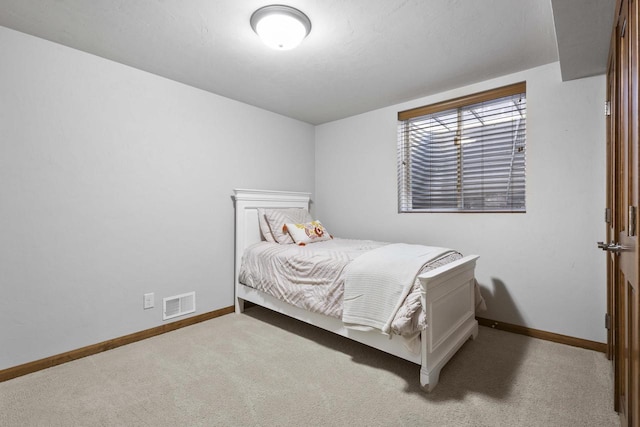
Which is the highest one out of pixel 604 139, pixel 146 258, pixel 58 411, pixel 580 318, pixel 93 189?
pixel 604 139

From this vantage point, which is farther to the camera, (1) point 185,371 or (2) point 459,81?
(2) point 459,81

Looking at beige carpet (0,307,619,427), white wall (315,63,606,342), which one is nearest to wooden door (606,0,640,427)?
beige carpet (0,307,619,427)

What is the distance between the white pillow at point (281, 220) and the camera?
3.22 metres

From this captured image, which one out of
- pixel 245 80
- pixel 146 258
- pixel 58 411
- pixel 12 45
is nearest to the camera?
pixel 58 411

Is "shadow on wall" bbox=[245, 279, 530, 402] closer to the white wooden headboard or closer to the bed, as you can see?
the bed

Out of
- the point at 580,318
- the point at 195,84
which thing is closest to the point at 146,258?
the point at 195,84

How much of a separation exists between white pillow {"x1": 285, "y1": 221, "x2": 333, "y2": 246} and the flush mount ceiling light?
69.4 inches

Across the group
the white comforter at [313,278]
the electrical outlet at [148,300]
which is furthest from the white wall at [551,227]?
the electrical outlet at [148,300]

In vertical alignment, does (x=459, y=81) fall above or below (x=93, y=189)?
above

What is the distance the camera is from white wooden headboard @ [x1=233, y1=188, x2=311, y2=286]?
3.19 m

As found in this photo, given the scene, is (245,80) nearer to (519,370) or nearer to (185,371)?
(185,371)

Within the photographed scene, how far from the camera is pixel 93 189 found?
2.32 m

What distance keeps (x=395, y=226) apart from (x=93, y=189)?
283 centimetres

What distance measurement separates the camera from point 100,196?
235cm
